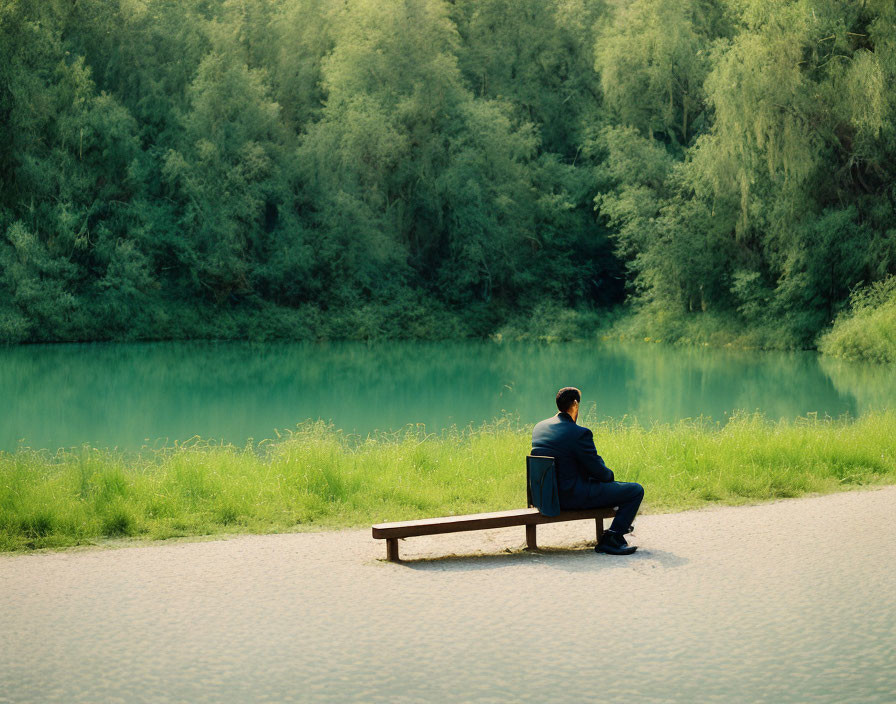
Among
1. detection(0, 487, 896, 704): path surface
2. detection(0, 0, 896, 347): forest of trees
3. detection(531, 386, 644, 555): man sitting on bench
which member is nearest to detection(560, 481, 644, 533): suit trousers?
detection(531, 386, 644, 555): man sitting on bench

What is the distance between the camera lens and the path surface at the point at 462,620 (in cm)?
515

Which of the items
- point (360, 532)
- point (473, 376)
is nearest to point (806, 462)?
point (360, 532)

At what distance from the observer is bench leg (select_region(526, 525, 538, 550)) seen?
7.86m

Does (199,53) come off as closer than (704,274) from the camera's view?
No

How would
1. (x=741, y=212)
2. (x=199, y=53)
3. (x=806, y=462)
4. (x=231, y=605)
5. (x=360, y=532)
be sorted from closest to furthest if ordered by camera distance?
1. (x=231, y=605)
2. (x=360, y=532)
3. (x=806, y=462)
4. (x=741, y=212)
5. (x=199, y=53)

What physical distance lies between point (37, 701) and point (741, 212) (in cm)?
3443

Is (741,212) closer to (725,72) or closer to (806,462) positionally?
(725,72)

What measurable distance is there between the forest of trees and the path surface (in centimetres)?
2686

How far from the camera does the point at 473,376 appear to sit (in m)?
28.5

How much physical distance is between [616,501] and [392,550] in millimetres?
1625

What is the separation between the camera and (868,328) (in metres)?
30.5

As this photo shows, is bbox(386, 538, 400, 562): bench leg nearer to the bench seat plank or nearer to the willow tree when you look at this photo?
the bench seat plank

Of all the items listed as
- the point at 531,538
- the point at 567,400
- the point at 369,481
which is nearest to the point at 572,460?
the point at 567,400

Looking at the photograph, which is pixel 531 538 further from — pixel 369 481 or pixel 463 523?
pixel 369 481
